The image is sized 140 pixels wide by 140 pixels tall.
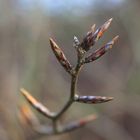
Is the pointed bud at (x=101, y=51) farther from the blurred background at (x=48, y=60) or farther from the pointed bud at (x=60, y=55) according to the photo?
the blurred background at (x=48, y=60)

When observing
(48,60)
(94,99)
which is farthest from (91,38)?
(48,60)

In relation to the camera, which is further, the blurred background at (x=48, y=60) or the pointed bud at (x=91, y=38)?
the blurred background at (x=48, y=60)

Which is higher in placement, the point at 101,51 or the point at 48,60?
the point at 101,51

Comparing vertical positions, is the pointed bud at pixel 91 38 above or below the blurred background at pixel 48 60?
above

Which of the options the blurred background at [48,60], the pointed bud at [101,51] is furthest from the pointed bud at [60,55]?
the blurred background at [48,60]

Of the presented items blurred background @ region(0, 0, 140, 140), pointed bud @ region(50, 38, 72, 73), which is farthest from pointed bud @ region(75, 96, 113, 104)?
blurred background @ region(0, 0, 140, 140)

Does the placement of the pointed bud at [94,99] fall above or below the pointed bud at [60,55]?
below

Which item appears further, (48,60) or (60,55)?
(48,60)

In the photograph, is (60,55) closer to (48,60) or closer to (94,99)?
(94,99)

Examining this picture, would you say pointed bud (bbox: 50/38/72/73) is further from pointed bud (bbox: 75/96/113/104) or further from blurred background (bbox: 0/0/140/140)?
blurred background (bbox: 0/0/140/140)

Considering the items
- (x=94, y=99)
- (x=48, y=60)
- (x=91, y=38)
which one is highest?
(x=91, y=38)

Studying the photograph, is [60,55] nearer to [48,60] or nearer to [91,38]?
[91,38]
